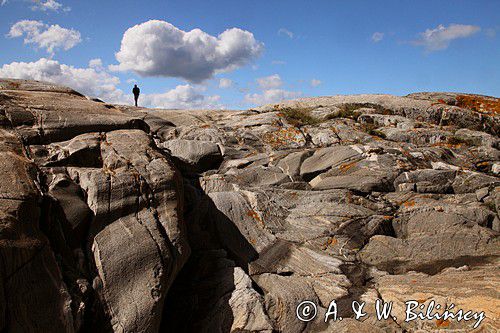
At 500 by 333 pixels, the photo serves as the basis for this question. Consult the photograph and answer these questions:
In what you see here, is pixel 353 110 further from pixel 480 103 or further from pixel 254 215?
pixel 254 215

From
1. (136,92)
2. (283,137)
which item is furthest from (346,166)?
(136,92)

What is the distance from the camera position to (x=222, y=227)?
37.6 ft

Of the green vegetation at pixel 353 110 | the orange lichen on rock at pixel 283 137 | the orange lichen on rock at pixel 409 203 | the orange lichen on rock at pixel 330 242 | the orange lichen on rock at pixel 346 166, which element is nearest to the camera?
the orange lichen on rock at pixel 330 242

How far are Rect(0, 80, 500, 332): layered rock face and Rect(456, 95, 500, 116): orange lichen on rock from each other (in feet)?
23.9

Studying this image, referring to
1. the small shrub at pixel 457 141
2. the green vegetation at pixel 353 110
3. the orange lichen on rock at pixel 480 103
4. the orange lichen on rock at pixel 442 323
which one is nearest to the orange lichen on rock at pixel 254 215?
the orange lichen on rock at pixel 442 323

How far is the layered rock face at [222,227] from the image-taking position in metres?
7.21

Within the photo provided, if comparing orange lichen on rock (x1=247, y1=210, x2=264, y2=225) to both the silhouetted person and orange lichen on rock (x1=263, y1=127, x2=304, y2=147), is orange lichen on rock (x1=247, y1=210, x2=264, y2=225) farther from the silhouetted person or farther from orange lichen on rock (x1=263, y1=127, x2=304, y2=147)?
the silhouetted person

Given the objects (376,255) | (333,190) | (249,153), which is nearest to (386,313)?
(376,255)

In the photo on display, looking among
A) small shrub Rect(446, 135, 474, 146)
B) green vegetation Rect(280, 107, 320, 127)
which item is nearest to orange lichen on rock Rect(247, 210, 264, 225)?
green vegetation Rect(280, 107, 320, 127)
